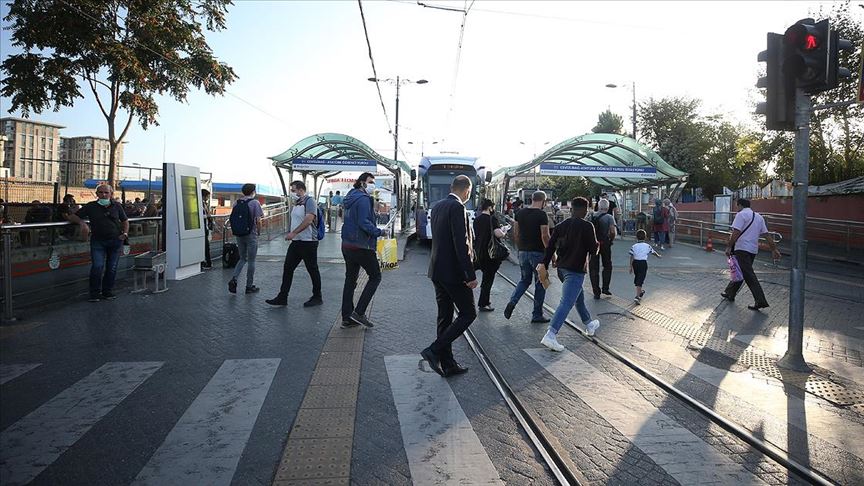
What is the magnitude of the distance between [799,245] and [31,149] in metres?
18.9

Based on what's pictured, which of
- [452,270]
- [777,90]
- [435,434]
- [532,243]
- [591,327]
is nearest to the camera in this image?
[435,434]

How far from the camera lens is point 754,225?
31.4 ft

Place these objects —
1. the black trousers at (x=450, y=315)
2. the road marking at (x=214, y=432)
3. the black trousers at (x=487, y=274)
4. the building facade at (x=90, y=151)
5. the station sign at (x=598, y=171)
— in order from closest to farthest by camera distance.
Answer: the road marking at (x=214, y=432), the black trousers at (x=450, y=315), the black trousers at (x=487, y=274), the building facade at (x=90, y=151), the station sign at (x=598, y=171)

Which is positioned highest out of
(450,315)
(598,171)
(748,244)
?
(598,171)

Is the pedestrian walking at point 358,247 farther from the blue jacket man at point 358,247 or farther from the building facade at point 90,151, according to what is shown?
the building facade at point 90,151

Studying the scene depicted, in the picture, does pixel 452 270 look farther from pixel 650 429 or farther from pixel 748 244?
pixel 748 244

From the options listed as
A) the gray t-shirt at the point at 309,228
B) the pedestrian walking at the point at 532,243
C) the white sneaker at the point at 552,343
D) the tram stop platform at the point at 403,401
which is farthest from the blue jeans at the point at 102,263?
the white sneaker at the point at 552,343

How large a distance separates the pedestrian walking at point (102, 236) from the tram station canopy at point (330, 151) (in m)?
14.1

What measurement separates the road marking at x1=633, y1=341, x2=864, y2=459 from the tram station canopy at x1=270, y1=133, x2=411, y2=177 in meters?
19.5

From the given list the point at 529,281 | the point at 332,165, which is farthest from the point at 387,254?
the point at 332,165

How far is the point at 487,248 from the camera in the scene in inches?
327

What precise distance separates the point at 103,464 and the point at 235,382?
5.33 feet

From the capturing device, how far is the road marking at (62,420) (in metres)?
3.57

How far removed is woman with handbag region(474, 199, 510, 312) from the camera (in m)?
8.21
